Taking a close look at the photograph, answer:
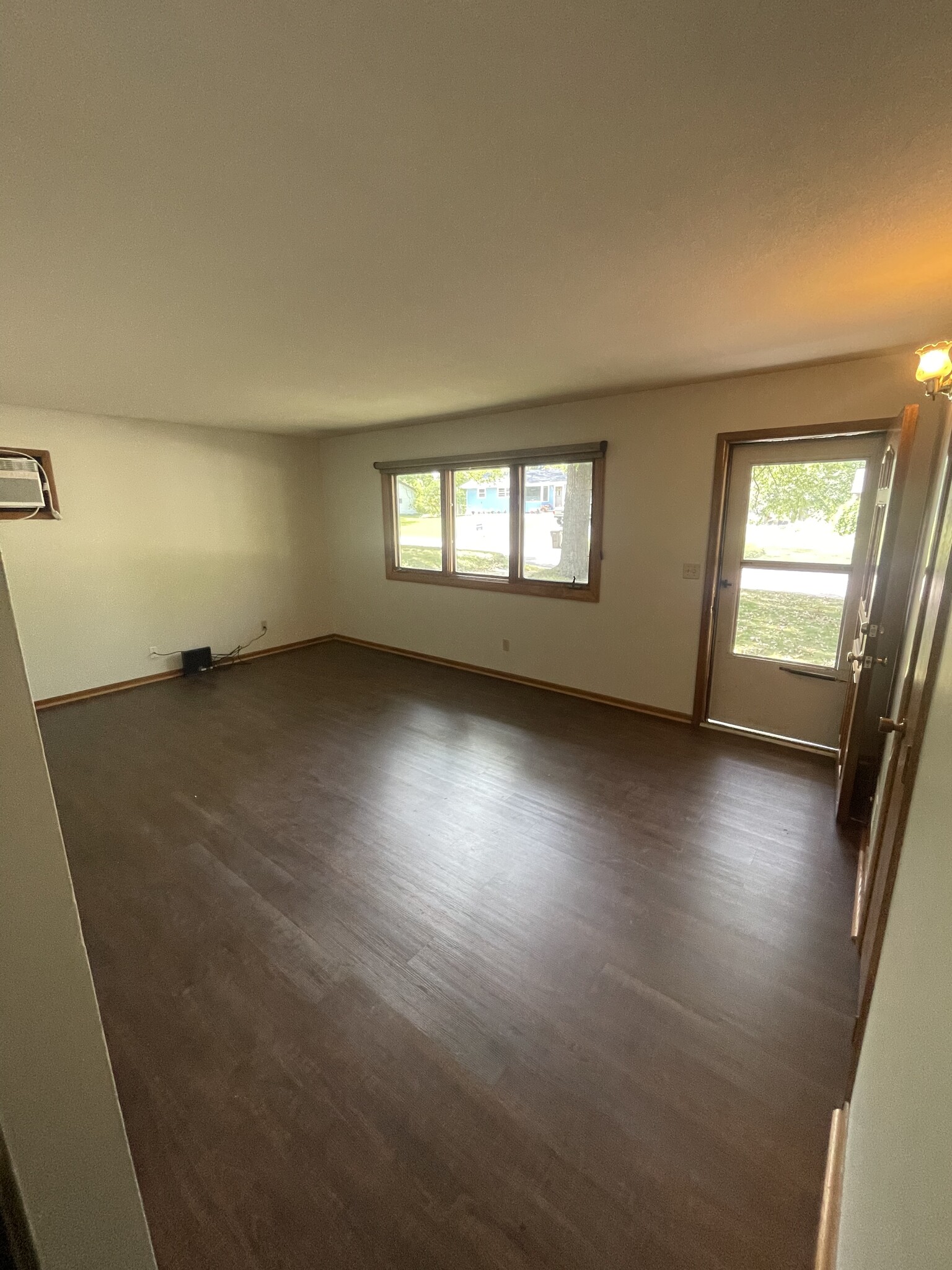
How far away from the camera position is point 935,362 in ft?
6.24

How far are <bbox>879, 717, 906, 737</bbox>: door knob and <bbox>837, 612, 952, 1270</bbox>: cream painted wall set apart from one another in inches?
12.0

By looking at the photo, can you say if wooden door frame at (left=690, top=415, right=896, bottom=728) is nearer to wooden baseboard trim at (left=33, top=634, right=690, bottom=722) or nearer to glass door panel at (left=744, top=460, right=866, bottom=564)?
glass door panel at (left=744, top=460, right=866, bottom=564)

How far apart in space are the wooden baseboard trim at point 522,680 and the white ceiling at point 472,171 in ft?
8.26

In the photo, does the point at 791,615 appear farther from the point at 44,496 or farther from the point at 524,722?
the point at 44,496

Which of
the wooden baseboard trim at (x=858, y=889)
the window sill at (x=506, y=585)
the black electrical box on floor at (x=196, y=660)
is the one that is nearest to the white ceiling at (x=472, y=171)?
the window sill at (x=506, y=585)

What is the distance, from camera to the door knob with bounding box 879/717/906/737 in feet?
4.40

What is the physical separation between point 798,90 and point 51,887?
5.98 ft

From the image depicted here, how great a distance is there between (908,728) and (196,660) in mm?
5455

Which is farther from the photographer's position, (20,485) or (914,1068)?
(20,485)

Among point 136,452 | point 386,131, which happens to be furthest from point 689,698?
point 136,452

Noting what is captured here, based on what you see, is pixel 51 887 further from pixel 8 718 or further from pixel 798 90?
pixel 798 90

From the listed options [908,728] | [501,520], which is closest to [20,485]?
[501,520]

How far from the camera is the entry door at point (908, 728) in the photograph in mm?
1120

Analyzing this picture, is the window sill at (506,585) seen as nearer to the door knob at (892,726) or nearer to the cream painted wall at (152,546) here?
the cream painted wall at (152,546)
